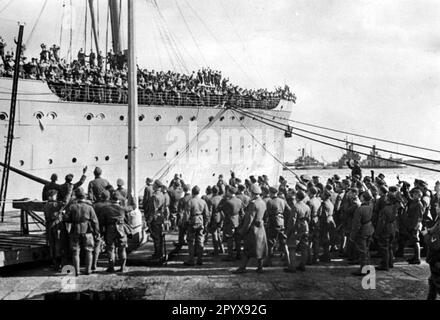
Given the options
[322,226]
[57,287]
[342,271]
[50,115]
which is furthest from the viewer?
[50,115]

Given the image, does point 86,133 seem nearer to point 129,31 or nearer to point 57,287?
point 129,31

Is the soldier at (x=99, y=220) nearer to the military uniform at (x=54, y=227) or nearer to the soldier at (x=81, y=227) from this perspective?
the soldier at (x=81, y=227)

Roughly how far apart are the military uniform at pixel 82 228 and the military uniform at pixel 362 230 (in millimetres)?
4565

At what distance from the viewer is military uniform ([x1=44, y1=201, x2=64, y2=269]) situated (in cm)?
712

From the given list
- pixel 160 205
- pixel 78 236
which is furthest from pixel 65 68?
pixel 78 236

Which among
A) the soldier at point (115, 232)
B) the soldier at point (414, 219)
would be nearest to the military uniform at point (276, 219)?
the soldier at point (414, 219)

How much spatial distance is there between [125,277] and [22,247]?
2.03 meters

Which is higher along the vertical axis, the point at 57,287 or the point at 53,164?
the point at 53,164

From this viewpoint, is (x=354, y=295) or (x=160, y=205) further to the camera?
(x=160, y=205)

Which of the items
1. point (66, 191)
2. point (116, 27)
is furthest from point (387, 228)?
point (116, 27)

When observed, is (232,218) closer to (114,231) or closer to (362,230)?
(114,231)

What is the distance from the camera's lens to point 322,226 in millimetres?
8172

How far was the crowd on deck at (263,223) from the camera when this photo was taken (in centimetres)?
711

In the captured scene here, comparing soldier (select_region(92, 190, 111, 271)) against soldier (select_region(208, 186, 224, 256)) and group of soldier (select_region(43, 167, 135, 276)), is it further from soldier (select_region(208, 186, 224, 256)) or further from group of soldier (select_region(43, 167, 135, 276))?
soldier (select_region(208, 186, 224, 256))
